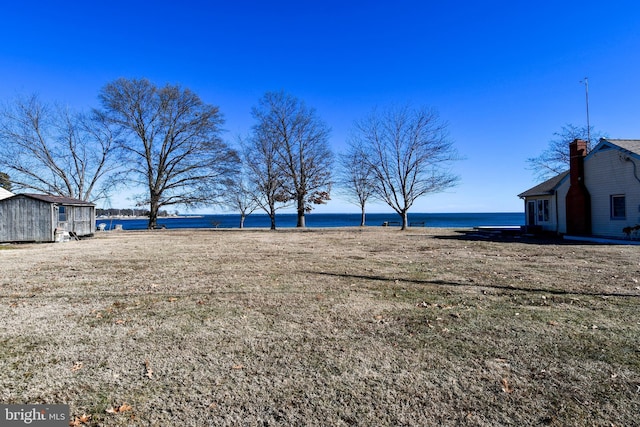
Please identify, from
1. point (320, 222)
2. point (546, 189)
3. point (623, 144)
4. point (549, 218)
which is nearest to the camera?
point (623, 144)

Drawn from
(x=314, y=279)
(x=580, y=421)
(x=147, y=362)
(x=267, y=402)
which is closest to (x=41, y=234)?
(x=314, y=279)

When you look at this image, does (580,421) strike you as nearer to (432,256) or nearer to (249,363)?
(249,363)

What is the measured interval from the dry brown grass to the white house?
39.7 feet

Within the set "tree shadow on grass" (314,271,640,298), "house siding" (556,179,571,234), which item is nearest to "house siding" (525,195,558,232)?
"house siding" (556,179,571,234)

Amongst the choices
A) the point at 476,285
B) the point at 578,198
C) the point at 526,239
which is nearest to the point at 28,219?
the point at 476,285

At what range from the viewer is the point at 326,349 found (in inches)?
154

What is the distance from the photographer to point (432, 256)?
11594mm

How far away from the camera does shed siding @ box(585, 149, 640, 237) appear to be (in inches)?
636

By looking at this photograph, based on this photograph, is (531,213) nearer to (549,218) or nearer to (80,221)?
(549,218)

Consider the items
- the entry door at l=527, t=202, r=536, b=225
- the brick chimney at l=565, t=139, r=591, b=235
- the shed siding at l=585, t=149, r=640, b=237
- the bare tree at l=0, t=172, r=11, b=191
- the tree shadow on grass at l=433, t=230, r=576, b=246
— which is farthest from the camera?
the bare tree at l=0, t=172, r=11, b=191

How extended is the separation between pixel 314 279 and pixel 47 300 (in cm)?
490

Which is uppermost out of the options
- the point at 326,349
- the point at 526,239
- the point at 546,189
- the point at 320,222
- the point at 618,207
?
the point at 546,189

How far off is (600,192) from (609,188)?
602 mm

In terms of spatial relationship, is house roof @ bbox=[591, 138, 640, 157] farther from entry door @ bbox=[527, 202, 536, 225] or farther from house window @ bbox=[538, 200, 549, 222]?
entry door @ bbox=[527, 202, 536, 225]
